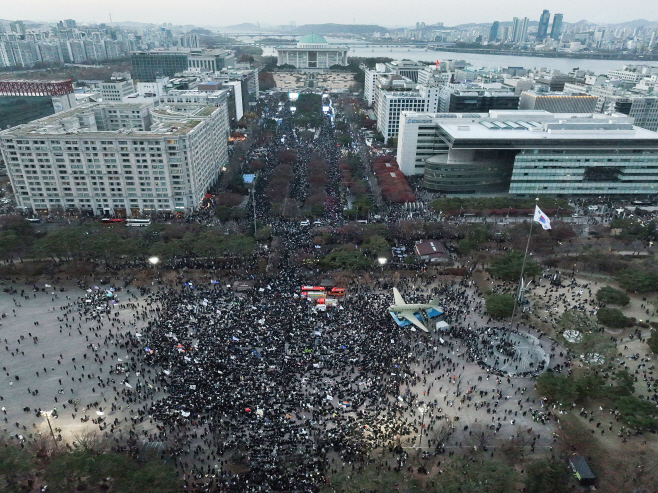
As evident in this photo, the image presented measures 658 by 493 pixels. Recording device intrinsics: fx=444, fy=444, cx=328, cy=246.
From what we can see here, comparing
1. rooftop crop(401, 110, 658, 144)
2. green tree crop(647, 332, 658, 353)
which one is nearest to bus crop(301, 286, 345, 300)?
green tree crop(647, 332, 658, 353)

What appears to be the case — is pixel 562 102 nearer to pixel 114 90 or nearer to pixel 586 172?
pixel 586 172

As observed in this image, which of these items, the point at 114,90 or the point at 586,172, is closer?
the point at 586,172

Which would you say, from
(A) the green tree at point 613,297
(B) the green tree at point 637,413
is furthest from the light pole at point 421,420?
(A) the green tree at point 613,297

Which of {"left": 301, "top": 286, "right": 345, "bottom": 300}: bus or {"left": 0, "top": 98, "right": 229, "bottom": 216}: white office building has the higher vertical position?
{"left": 0, "top": 98, "right": 229, "bottom": 216}: white office building

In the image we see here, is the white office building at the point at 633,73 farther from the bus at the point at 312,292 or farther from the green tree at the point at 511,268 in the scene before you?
the bus at the point at 312,292

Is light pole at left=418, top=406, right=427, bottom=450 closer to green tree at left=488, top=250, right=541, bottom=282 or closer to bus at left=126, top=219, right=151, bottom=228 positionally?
green tree at left=488, top=250, right=541, bottom=282

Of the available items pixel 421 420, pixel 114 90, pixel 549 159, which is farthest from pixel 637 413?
pixel 114 90
